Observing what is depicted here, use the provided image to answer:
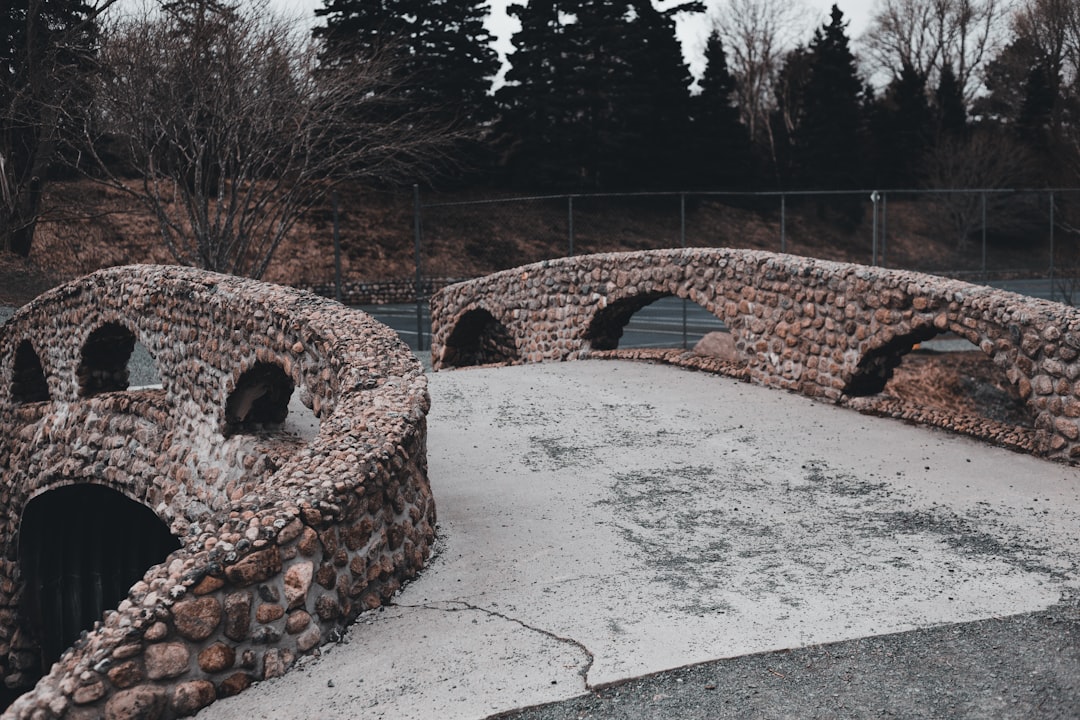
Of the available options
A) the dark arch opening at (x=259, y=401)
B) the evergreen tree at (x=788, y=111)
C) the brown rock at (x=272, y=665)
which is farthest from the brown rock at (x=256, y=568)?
the evergreen tree at (x=788, y=111)

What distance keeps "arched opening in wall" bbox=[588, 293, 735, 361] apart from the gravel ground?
8.01m

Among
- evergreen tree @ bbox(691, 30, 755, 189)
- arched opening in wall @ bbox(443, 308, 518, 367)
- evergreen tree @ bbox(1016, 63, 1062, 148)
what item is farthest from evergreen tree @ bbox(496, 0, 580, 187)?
arched opening in wall @ bbox(443, 308, 518, 367)

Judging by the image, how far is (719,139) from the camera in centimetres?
4088

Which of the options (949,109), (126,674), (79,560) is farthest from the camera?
(949,109)

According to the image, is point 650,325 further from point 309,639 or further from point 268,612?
point 268,612

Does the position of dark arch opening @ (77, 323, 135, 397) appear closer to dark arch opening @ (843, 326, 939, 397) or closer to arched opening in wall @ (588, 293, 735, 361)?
arched opening in wall @ (588, 293, 735, 361)

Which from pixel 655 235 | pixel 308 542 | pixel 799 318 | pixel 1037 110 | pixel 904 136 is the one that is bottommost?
pixel 308 542

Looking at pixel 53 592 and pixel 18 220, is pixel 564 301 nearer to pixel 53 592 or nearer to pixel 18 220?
pixel 53 592

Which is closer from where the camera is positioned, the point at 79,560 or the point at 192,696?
the point at 192,696

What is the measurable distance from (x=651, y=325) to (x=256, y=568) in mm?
19721

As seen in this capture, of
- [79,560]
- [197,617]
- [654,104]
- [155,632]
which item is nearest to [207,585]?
[197,617]

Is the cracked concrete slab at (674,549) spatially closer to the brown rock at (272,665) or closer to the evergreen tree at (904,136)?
the brown rock at (272,665)

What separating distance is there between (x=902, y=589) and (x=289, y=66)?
53.4ft

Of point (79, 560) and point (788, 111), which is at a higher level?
point (788, 111)
